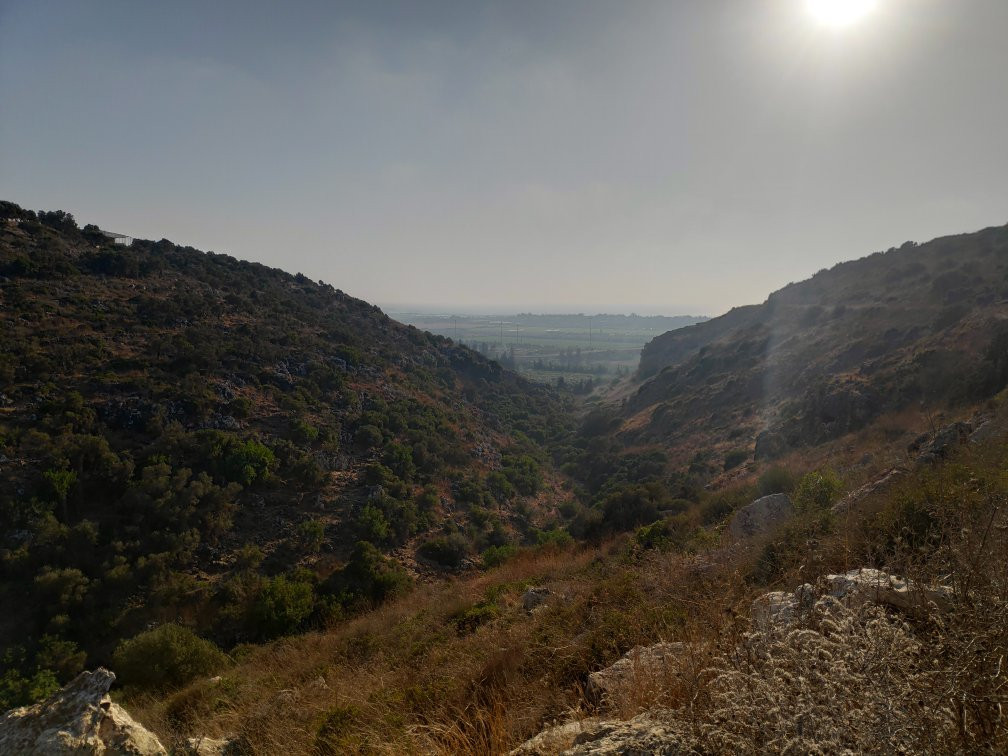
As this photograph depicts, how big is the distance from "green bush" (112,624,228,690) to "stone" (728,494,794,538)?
1037 cm

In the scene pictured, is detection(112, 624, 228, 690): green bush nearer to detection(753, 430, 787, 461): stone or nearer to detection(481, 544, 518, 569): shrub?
detection(481, 544, 518, 569): shrub

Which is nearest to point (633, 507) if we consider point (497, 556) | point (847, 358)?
point (497, 556)

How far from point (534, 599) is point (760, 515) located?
4729 millimetres

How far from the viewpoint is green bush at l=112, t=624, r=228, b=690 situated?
26.3 feet

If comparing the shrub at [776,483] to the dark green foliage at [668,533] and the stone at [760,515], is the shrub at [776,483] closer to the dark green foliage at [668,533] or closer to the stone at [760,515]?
the dark green foliage at [668,533]

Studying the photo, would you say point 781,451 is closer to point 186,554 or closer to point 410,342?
point 186,554

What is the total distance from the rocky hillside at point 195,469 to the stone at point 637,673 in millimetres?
10556

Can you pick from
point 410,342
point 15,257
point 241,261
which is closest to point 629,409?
point 410,342

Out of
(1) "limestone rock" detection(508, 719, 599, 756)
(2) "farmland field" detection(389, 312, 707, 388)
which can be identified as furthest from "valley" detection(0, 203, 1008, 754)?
(2) "farmland field" detection(389, 312, 707, 388)

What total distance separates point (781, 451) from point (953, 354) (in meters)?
8.26

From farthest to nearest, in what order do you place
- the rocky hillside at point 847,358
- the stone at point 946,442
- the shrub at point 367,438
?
the shrub at point 367,438 < the rocky hillside at point 847,358 < the stone at point 946,442

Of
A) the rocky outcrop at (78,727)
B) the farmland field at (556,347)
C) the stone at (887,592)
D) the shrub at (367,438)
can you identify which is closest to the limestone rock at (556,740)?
the stone at (887,592)

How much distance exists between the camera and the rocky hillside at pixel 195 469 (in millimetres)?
11578

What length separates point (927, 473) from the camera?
6.47 m
